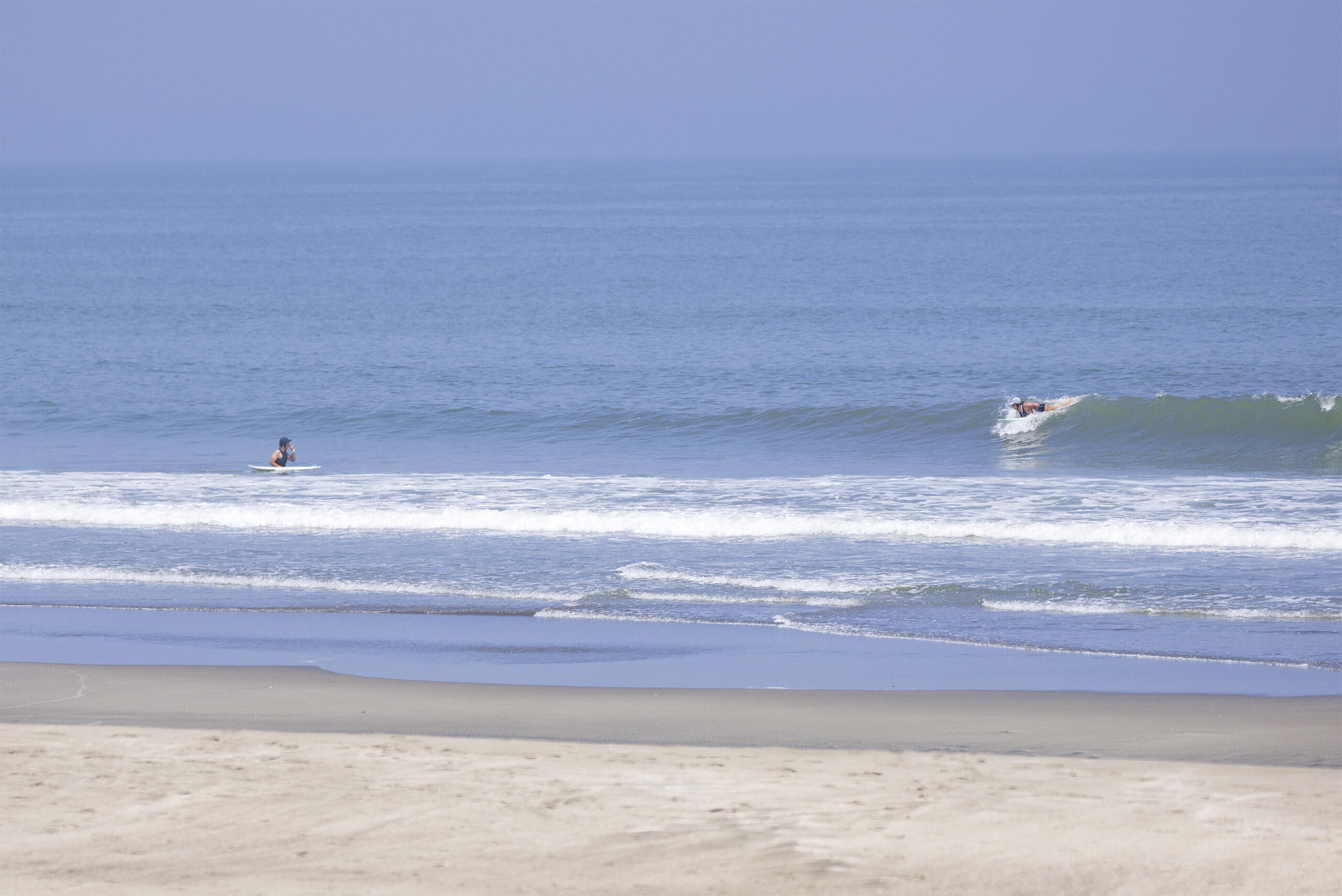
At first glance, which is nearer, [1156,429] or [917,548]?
[917,548]

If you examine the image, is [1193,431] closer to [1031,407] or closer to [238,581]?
[1031,407]

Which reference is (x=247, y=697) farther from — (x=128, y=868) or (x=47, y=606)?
(x=47, y=606)

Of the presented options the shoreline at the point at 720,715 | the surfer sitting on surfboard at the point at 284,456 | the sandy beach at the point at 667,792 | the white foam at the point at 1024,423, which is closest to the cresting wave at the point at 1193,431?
the white foam at the point at 1024,423

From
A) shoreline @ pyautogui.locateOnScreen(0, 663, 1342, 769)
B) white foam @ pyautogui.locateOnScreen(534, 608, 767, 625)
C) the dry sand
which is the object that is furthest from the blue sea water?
the dry sand

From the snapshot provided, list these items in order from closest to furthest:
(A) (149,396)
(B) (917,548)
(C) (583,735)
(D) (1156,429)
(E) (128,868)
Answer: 1. (E) (128,868)
2. (C) (583,735)
3. (B) (917,548)
4. (D) (1156,429)
5. (A) (149,396)

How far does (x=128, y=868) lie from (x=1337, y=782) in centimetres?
706

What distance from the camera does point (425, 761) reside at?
8.68m

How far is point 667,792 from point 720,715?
220cm

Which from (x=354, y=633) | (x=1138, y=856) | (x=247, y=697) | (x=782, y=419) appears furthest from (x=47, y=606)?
(x=782, y=419)

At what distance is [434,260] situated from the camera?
7688 cm

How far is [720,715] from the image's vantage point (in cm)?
1019

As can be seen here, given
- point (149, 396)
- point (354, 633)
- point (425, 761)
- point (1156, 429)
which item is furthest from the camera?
point (149, 396)

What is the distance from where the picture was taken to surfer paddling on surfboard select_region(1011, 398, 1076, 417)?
2770cm

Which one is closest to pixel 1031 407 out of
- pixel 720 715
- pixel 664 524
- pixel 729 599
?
pixel 664 524
